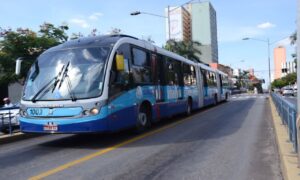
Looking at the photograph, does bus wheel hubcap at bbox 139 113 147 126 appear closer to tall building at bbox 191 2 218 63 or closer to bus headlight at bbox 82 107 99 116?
bus headlight at bbox 82 107 99 116

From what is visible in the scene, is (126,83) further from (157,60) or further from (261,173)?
(261,173)

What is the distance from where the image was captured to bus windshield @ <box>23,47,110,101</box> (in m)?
10.6

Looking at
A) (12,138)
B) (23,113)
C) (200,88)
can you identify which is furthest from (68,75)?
(200,88)

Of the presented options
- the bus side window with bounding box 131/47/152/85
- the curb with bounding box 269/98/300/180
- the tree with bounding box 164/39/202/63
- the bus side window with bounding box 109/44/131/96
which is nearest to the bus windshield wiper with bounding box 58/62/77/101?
the bus side window with bounding box 109/44/131/96

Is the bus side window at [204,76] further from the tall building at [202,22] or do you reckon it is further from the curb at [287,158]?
the tall building at [202,22]

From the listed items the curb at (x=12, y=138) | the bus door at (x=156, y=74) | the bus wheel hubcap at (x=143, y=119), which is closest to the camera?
the curb at (x=12, y=138)

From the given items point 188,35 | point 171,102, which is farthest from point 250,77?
point 171,102

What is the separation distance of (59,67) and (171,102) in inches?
263

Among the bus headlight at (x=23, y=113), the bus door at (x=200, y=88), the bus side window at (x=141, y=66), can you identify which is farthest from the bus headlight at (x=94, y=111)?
the bus door at (x=200, y=88)

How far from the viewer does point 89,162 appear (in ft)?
27.8

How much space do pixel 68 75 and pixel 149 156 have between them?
323 centimetres

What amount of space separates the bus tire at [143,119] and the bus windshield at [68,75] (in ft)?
7.67

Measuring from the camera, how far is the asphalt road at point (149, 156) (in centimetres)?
736

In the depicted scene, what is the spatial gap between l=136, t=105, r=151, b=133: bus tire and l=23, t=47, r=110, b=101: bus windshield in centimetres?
234
